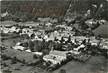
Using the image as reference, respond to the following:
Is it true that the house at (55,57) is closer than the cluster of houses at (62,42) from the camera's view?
Yes

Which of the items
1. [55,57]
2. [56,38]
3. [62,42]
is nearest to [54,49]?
[62,42]

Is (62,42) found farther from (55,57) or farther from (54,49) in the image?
(55,57)

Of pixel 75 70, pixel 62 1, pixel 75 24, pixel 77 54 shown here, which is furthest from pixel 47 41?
pixel 62 1

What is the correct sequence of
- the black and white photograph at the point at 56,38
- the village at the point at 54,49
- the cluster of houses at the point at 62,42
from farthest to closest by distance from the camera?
the cluster of houses at the point at 62,42 → the village at the point at 54,49 → the black and white photograph at the point at 56,38

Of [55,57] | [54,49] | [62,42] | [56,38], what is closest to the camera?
[55,57]

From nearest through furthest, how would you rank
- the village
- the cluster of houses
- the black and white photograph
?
Result: the black and white photograph → the village → the cluster of houses

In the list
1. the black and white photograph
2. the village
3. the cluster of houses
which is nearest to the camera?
the black and white photograph

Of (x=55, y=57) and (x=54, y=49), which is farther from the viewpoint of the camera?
(x=54, y=49)

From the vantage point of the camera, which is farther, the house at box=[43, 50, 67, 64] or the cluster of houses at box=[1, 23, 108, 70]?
the cluster of houses at box=[1, 23, 108, 70]

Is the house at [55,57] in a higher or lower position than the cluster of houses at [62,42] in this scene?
lower
